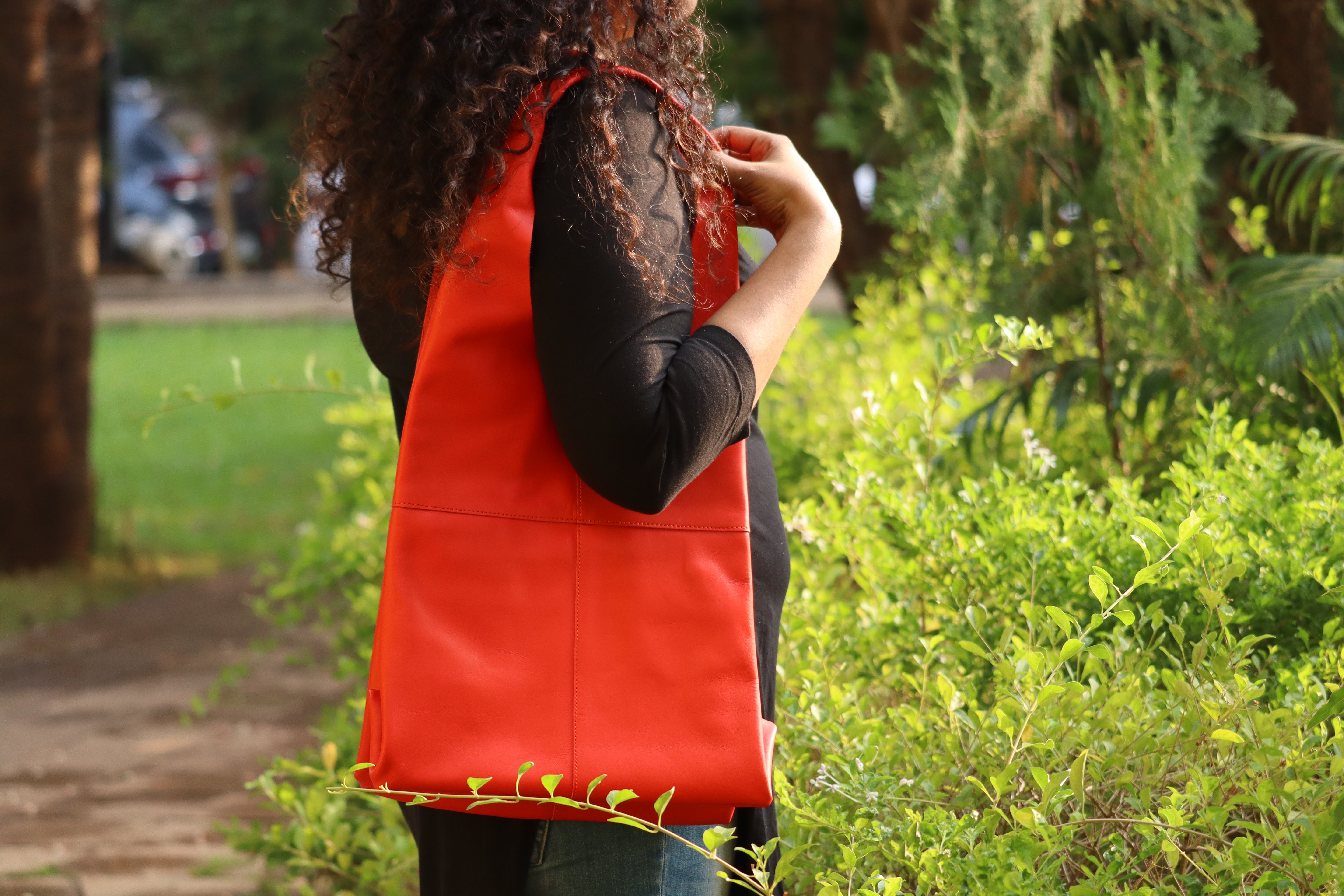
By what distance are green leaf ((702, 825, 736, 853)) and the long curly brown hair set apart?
545 millimetres

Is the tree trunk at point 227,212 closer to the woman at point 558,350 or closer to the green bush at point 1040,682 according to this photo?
the green bush at point 1040,682

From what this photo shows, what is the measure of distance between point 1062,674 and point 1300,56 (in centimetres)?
169

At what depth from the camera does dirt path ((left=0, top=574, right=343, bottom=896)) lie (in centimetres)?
330

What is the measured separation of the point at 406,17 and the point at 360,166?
0.17 meters

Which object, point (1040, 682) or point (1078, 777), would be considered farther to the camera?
point (1040, 682)

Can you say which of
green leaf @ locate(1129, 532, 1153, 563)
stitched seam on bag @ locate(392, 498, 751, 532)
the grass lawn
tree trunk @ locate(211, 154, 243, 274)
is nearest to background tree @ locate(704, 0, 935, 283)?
the grass lawn

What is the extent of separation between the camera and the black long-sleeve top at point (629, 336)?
3.83ft

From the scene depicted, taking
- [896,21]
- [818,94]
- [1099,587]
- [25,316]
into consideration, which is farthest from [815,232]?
[25,316]

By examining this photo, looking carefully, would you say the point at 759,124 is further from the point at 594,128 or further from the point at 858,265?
the point at 594,128

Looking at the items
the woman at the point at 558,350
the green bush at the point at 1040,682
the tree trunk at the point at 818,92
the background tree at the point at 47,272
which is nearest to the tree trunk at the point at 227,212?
the background tree at the point at 47,272

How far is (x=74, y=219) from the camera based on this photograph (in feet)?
19.7

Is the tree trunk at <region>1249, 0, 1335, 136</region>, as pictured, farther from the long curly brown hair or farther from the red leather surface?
the red leather surface

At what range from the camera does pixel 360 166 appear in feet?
4.58

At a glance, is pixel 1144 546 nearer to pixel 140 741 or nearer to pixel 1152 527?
pixel 1152 527
